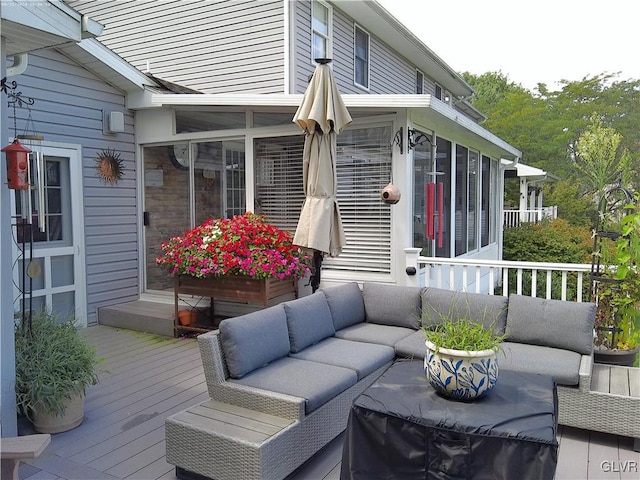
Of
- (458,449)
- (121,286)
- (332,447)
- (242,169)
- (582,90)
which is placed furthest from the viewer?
(582,90)

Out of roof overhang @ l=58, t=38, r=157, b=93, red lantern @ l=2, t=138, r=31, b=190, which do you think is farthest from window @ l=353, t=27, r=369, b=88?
red lantern @ l=2, t=138, r=31, b=190

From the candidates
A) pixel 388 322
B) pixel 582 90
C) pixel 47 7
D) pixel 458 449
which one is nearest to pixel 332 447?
pixel 458 449

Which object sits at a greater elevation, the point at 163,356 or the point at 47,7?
the point at 47,7

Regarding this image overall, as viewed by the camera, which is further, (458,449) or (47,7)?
(47,7)

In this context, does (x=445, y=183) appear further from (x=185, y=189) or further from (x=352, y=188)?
(x=185, y=189)

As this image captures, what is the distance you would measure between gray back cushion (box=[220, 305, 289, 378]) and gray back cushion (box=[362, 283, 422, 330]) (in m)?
1.23

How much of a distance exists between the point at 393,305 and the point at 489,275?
2368mm

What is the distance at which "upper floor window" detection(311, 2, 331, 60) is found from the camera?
7.49m

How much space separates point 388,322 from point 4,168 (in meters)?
3.12

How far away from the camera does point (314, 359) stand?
3.40 meters

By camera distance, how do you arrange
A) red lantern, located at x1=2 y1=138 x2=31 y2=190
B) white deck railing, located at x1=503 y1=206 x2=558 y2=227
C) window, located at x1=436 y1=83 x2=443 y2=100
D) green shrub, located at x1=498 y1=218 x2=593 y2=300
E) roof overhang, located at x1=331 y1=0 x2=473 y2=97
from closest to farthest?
red lantern, located at x1=2 y1=138 x2=31 y2=190 < roof overhang, located at x1=331 y1=0 x2=473 y2=97 < green shrub, located at x1=498 y1=218 x2=593 y2=300 < window, located at x1=436 y1=83 x2=443 y2=100 < white deck railing, located at x1=503 y1=206 x2=558 y2=227

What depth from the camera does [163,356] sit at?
4.89 meters

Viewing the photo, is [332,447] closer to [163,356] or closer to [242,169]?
[163,356]

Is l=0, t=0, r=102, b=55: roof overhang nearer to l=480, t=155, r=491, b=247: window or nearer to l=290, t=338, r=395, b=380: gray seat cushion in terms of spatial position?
l=290, t=338, r=395, b=380: gray seat cushion
